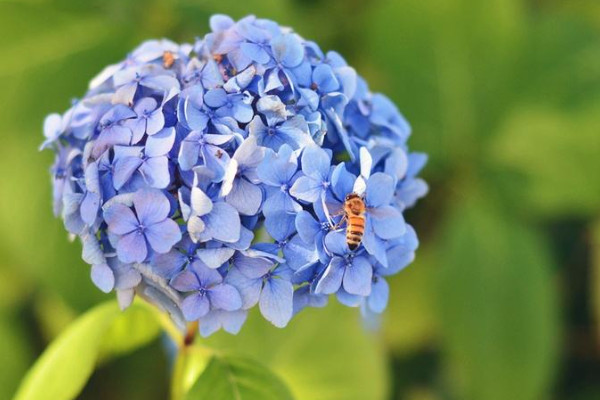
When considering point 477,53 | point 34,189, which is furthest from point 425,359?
point 34,189

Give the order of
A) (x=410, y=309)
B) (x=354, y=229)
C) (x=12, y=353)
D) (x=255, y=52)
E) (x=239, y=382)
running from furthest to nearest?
1. (x=410, y=309)
2. (x=12, y=353)
3. (x=239, y=382)
4. (x=255, y=52)
5. (x=354, y=229)

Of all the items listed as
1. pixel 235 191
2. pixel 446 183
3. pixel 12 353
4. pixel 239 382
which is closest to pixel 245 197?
pixel 235 191

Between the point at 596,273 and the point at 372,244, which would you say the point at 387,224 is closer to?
the point at 372,244

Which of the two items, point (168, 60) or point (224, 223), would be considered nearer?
point (224, 223)

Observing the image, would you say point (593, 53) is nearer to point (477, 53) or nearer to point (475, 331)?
point (477, 53)

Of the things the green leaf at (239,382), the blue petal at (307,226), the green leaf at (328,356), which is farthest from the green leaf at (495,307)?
the blue petal at (307,226)

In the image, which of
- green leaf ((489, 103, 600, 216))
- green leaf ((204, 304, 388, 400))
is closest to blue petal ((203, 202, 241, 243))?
green leaf ((204, 304, 388, 400))


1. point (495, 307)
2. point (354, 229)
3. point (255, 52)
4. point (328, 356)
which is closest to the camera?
point (354, 229)
